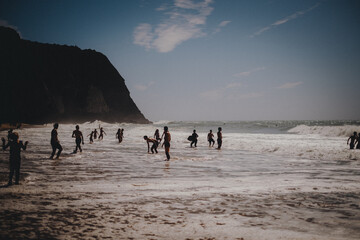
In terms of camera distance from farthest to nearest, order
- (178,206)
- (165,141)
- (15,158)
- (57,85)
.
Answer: (57,85) < (165,141) < (15,158) < (178,206)

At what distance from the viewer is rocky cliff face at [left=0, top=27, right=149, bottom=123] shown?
75.7 meters

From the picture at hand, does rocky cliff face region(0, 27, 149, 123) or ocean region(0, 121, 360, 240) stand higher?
rocky cliff face region(0, 27, 149, 123)

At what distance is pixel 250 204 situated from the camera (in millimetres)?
5348

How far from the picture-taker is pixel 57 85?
9375cm

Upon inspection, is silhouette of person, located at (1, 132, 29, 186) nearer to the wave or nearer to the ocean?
the ocean

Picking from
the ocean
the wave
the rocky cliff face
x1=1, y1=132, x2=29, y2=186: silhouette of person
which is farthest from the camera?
the rocky cliff face

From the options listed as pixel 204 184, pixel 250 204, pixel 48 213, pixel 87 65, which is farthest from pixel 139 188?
pixel 87 65

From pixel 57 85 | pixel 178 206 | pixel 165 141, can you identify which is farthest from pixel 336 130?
pixel 57 85

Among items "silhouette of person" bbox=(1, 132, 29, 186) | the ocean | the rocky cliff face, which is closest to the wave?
the ocean

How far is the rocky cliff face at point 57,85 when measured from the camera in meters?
75.7

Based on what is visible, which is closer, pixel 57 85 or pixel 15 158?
pixel 15 158

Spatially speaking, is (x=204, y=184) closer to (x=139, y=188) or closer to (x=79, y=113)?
(x=139, y=188)

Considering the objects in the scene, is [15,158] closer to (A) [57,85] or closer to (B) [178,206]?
(B) [178,206]

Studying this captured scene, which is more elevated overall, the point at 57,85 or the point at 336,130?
the point at 57,85
